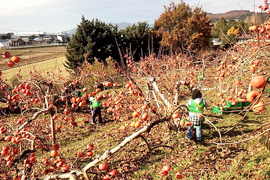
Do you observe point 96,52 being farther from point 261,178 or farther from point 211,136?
point 261,178

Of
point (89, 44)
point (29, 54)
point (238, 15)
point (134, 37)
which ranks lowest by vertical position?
point (29, 54)

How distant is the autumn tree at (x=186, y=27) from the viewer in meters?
14.4

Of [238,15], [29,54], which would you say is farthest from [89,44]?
[238,15]

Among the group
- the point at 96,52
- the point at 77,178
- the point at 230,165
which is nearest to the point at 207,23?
the point at 96,52

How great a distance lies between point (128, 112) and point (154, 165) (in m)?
3.71

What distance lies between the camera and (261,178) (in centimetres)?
274

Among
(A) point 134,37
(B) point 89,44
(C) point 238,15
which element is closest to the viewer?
(B) point 89,44

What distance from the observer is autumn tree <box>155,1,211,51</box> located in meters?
14.4

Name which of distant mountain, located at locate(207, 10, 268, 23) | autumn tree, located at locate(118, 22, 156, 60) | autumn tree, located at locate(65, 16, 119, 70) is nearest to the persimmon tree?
distant mountain, located at locate(207, 10, 268, 23)

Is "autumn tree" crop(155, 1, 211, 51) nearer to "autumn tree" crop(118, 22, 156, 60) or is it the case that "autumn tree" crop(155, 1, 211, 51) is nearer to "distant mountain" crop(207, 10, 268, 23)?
"distant mountain" crop(207, 10, 268, 23)

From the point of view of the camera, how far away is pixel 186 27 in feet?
48.1

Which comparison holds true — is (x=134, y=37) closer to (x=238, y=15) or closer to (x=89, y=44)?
(x=89, y=44)

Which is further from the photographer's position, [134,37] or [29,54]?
[134,37]

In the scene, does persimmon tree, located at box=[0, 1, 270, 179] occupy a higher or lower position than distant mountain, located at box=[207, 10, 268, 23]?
lower
